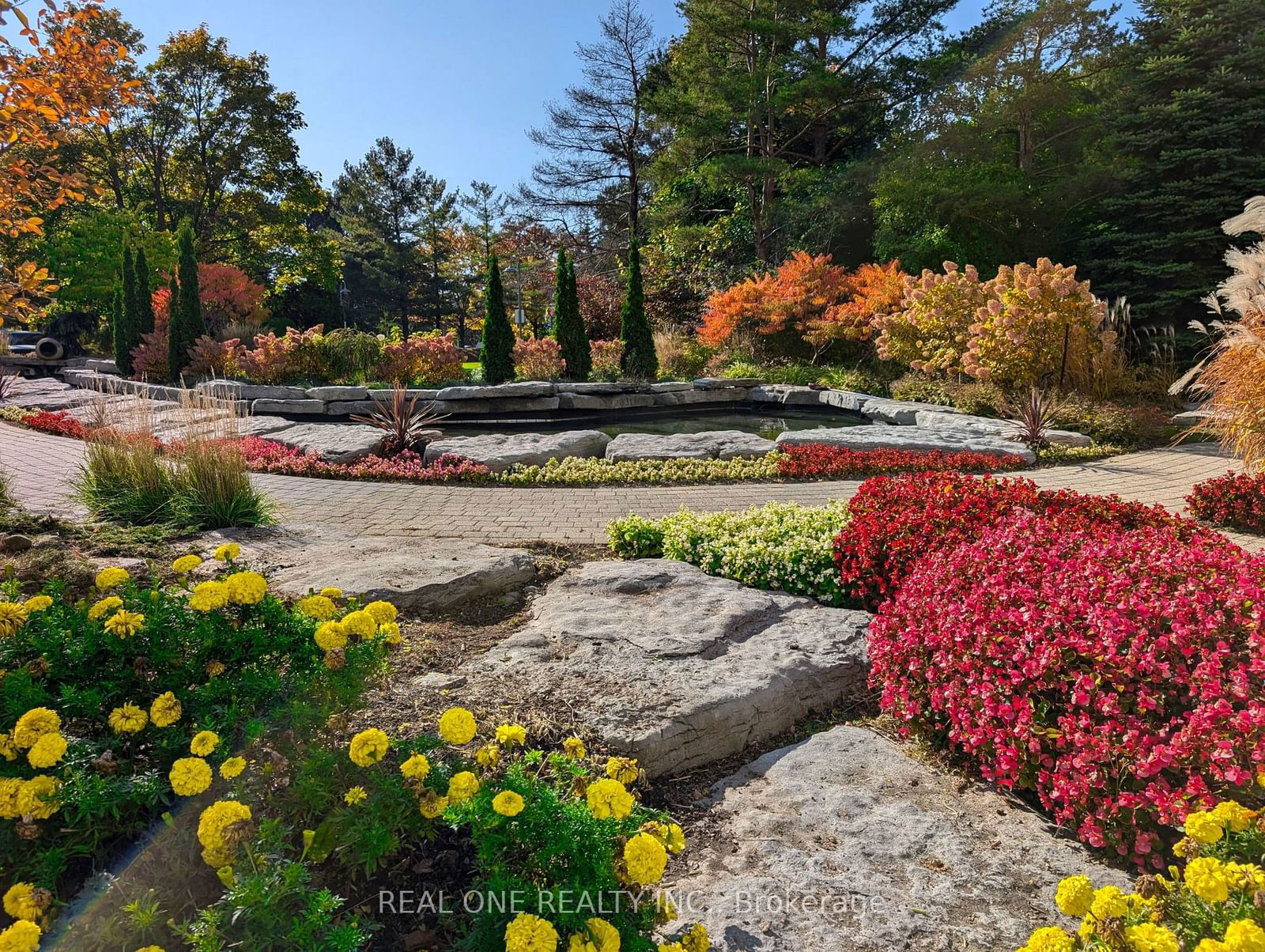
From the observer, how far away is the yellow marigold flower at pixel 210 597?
5.62 feet

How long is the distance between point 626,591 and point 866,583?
1.19 metres

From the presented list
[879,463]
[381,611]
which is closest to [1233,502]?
[879,463]

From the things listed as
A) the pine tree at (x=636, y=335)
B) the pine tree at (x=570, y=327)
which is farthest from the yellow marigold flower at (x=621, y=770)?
the pine tree at (x=636, y=335)

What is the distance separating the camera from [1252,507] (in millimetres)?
4926

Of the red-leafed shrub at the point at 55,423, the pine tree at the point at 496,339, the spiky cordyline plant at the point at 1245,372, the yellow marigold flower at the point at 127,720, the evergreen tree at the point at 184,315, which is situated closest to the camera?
the yellow marigold flower at the point at 127,720

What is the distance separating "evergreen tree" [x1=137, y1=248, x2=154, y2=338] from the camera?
59.1 ft

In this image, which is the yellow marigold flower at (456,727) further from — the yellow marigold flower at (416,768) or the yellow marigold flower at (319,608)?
the yellow marigold flower at (319,608)

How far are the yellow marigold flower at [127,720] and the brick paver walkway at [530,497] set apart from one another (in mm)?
3251

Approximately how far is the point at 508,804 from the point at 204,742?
0.64m

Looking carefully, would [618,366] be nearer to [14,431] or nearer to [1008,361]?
[1008,361]

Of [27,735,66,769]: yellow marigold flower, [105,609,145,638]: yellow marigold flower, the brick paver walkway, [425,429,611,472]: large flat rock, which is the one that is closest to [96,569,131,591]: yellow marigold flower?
[105,609,145,638]: yellow marigold flower

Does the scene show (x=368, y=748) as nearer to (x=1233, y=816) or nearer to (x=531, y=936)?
(x=531, y=936)

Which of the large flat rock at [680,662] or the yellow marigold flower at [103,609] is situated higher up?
the yellow marigold flower at [103,609]

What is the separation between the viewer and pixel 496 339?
13.4 m
